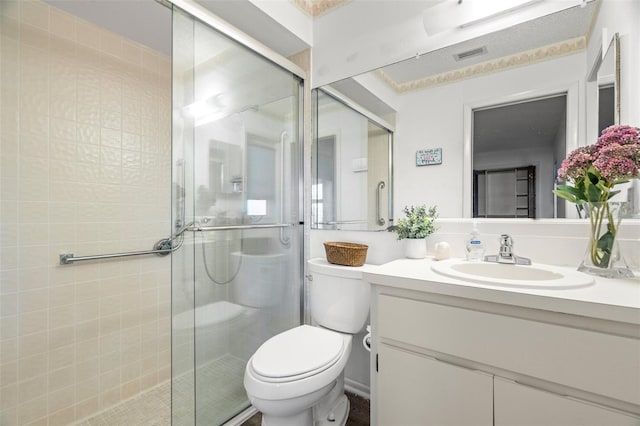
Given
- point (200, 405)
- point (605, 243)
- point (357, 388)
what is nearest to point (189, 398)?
point (200, 405)

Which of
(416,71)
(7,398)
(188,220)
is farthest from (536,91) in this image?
(7,398)

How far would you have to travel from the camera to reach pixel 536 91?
50.9 inches

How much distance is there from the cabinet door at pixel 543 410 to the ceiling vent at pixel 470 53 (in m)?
1.40

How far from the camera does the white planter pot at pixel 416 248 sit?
1431 mm

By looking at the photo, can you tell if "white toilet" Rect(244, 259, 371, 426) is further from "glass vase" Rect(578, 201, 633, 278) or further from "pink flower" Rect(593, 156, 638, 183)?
"pink flower" Rect(593, 156, 638, 183)

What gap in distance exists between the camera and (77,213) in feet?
5.45

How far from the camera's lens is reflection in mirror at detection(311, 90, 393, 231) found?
169 centimetres

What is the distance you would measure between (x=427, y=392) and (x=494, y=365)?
259mm

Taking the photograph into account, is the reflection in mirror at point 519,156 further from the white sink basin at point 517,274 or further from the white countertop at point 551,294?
the white countertop at point 551,294

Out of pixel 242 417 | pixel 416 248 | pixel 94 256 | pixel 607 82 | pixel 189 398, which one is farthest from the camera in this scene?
pixel 94 256

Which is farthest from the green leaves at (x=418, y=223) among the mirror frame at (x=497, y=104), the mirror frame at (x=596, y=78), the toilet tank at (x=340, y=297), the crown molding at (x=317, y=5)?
the crown molding at (x=317, y=5)

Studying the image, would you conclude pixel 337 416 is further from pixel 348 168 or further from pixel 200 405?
pixel 348 168

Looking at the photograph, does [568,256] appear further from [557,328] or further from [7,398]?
[7,398]

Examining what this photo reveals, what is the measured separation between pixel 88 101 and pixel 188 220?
1099 millimetres
